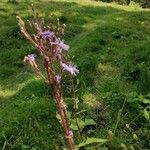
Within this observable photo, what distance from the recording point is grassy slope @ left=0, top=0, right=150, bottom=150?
24.6ft

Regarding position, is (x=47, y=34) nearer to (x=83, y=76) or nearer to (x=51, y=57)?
(x=51, y=57)

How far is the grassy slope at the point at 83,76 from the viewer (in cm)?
748

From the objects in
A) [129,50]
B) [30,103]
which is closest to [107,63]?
[129,50]

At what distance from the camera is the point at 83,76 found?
32.6 feet

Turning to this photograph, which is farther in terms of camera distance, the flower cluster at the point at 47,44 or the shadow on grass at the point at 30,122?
the shadow on grass at the point at 30,122

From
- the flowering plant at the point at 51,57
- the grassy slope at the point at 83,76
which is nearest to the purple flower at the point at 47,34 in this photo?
the flowering plant at the point at 51,57

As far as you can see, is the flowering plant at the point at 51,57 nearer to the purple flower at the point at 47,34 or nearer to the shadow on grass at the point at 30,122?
the purple flower at the point at 47,34

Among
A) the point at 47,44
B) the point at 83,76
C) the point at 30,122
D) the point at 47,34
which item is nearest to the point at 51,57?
the point at 47,44

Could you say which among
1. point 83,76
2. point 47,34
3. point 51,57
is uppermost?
point 47,34

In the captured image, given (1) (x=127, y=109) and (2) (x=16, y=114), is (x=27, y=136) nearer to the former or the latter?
(2) (x=16, y=114)

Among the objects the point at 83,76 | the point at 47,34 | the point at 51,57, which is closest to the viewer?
the point at 51,57

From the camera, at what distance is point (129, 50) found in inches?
478

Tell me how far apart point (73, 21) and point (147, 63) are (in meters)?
8.87

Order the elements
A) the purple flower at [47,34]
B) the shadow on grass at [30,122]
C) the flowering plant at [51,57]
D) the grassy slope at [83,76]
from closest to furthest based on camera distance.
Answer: the flowering plant at [51,57]
the purple flower at [47,34]
the shadow on grass at [30,122]
the grassy slope at [83,76]
